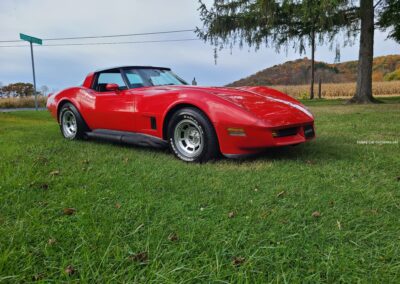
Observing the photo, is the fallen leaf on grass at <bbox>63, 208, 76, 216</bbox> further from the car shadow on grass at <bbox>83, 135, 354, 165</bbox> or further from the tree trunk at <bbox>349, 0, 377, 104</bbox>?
the tree trunk at <bbox>349, 0, 377, 104</bbox>

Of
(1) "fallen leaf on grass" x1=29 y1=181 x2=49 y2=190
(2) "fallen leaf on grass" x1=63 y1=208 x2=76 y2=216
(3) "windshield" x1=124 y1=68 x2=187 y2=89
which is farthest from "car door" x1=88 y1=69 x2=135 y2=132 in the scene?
(2) "fallen leaf on grass" x1=63 y1=208 x2=76 y2=216

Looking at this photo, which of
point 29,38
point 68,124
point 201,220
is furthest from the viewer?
point 29,38

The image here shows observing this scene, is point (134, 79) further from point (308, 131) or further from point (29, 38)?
point (29, 38)

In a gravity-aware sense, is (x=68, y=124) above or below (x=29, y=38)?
below

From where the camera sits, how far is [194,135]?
12.1 ft

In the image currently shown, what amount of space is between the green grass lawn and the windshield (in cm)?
122

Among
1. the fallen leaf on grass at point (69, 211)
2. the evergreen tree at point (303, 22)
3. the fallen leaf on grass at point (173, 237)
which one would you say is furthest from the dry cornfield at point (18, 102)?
the fallen leaf on grass at point (173, 237)

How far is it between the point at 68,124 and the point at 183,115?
263cm

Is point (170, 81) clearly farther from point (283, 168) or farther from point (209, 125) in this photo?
point (283, 168)

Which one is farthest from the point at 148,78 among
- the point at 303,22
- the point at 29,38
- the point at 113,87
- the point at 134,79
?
the point at 29,38

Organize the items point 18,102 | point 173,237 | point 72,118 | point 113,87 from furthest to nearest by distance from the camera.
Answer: point 18,102 → point 72,118 → point 113,87 → point 173,237

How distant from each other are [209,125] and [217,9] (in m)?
12.6

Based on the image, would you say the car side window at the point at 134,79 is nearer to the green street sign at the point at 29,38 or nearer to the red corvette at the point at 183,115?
the red corvette at the point at 183,115

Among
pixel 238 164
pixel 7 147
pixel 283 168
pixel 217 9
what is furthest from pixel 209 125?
pixel 217 9
